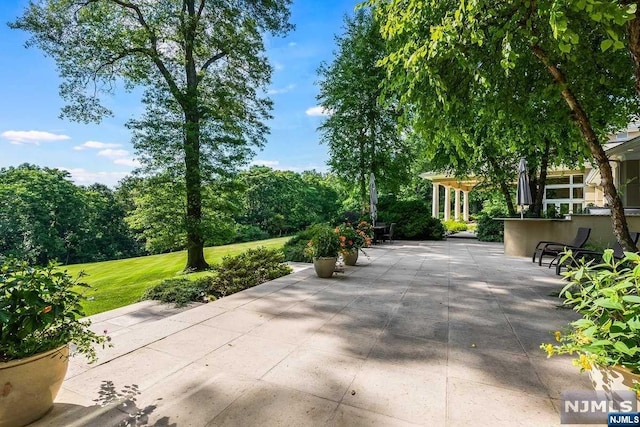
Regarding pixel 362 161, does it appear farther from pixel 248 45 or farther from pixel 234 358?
pixel 234 358

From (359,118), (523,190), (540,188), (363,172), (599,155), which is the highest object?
(359,118)

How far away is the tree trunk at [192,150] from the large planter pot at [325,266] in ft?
14.4

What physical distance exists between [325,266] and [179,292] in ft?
8.50

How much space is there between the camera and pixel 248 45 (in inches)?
353

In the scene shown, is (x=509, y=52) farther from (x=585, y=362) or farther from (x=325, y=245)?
(x=325, y=245)

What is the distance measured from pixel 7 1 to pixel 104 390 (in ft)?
33.6

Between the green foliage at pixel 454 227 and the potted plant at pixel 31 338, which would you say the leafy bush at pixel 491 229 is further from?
the potted plant at pixel 31 338

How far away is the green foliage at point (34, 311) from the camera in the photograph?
169 cm

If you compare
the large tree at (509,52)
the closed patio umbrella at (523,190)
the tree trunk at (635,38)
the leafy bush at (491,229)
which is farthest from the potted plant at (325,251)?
the leafy bush at (491,229)

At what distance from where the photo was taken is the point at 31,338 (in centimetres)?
179

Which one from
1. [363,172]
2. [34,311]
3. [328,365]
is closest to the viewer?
[34,311]

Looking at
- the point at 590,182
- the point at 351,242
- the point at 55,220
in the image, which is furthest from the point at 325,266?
the point at 55,220

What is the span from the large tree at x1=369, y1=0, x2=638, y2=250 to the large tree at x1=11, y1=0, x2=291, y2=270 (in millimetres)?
5815

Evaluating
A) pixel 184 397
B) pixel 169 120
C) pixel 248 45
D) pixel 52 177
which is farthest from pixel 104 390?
pixel 52 177
